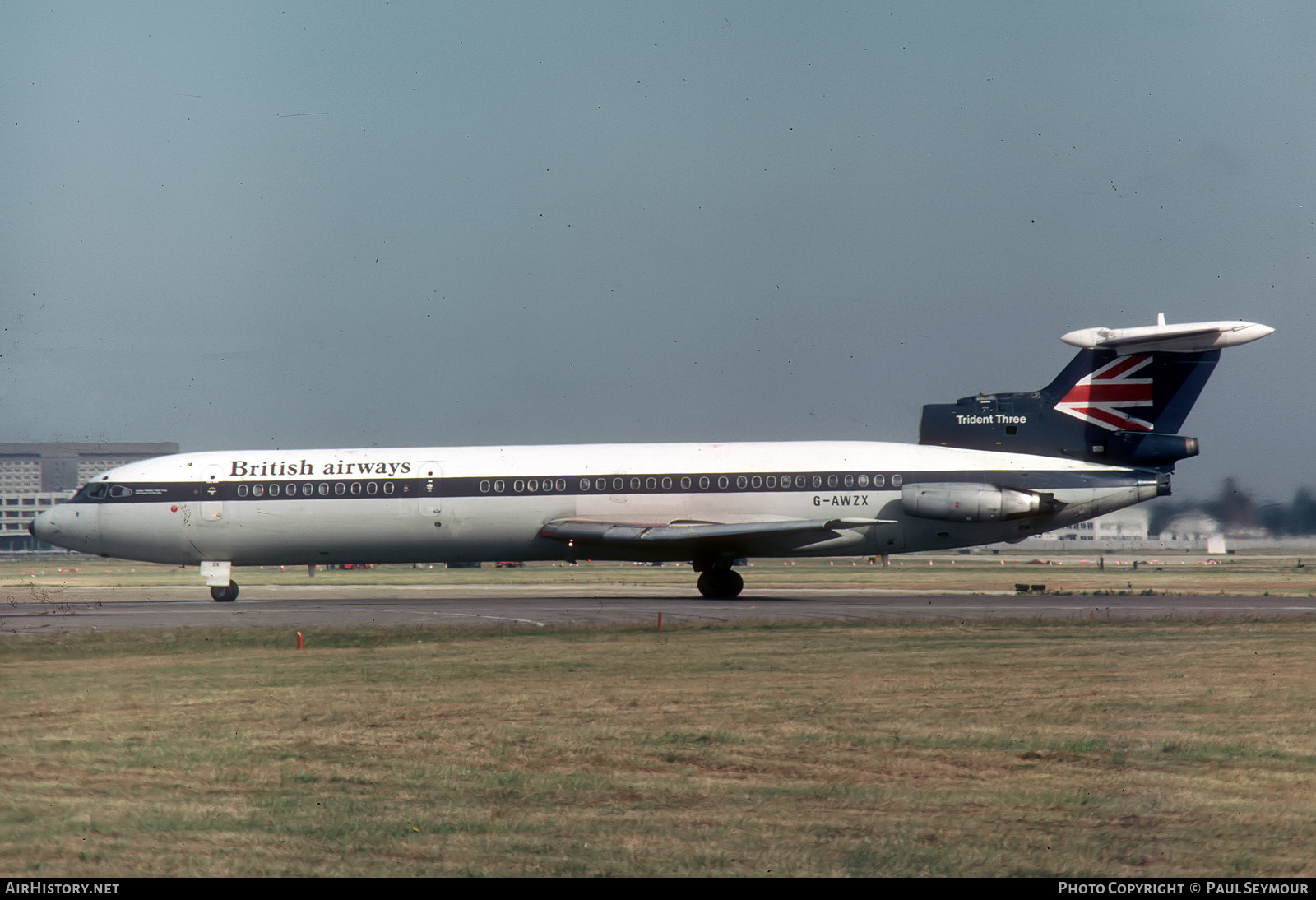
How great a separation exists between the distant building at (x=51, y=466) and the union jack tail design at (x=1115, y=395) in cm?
14801

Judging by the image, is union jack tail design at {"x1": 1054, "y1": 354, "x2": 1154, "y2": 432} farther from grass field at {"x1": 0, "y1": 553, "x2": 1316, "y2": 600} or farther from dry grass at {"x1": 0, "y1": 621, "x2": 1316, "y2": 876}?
dry grass at {"x1": 0, "y1": 621, "x2": 1316, "y2": 876}

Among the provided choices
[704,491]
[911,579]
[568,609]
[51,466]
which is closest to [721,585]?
[704,491]

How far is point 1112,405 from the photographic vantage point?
3391 cm

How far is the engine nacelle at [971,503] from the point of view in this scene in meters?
33.1

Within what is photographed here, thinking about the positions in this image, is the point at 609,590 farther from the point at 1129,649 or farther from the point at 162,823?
the point at 162,823

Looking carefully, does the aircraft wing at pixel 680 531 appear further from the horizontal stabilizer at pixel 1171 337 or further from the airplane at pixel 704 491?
the horizontal stabilizer at pixel 1171 337

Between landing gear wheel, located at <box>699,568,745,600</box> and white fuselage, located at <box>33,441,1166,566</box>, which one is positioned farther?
landing gear wheel, located at <box>699,568,745,600</box>

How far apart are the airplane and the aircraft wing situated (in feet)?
0.20

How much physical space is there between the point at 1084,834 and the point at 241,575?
206 feet

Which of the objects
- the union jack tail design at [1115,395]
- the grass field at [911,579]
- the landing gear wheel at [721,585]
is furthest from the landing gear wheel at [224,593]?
the union jack tail design at [1115,395]

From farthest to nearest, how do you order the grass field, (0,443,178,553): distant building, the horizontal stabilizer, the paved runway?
(0,443,178,553): distant building → the grass field → the horizontal stabilizer → the paved runway

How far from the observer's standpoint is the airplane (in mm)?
33562

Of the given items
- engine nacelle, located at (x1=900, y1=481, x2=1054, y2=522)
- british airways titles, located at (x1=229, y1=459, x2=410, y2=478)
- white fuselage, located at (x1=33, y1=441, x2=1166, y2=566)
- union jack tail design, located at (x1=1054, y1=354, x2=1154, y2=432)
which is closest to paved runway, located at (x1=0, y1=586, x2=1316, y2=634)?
white fuselage, located at (x1=33, y1=441, x2=1166, y2=566)

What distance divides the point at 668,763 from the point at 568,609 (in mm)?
18736
